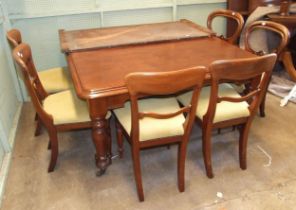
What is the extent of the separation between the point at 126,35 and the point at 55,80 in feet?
2.24

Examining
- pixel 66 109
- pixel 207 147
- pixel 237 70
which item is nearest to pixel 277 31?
pixel 237 70

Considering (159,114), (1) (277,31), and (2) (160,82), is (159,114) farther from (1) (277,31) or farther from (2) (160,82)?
(1) (277,31)

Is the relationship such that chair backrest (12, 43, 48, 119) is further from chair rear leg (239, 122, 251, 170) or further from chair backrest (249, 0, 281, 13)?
chair backrest (249, 0, 281, 13)

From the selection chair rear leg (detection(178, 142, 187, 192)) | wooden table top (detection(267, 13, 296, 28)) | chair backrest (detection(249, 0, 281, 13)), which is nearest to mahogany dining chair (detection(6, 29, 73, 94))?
chair rear leg (detection(178, 142, 187, 192))

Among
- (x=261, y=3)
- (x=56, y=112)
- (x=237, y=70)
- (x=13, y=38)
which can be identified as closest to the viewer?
(x=237, y=70)

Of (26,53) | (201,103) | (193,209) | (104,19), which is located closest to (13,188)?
(26,53)

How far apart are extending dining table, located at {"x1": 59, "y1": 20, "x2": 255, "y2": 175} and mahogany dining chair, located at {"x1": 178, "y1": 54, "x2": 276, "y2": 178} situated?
0.15 m

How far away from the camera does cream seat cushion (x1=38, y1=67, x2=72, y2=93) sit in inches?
84.7

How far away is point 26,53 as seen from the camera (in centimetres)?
170

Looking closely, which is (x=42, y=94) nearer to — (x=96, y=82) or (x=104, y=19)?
(x=96, y=82)

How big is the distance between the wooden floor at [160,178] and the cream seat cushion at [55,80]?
42 centimetres

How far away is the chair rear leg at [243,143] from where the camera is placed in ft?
5.77

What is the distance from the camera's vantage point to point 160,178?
1803 mm

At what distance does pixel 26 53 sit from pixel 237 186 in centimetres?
156
